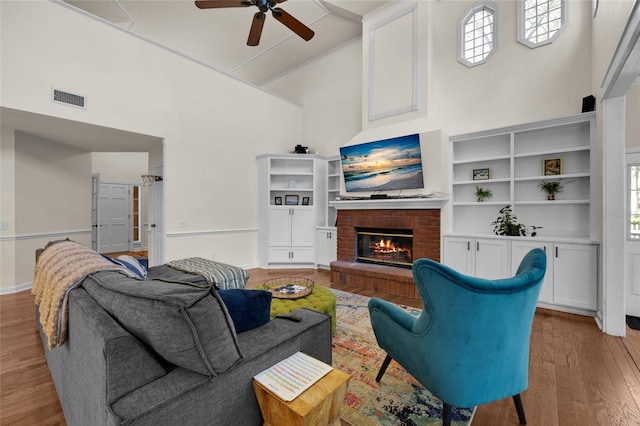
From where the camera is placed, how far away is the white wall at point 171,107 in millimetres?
3451

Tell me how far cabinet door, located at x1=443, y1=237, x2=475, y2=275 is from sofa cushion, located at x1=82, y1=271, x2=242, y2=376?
3727mm

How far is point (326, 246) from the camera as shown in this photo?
→ 584 centimetres

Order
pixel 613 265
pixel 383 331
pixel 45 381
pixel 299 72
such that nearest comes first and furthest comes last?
pixel 383 331, pixel 45 381, pixel 613 265, pixel 299 72

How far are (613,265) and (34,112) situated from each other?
656 centimetres

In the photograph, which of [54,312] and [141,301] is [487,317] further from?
[54,312]

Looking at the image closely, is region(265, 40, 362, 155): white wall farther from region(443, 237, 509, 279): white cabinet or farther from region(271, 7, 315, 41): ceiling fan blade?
region(443, 237, 509, 279): white cabinet

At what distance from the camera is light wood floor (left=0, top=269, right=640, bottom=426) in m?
1.72

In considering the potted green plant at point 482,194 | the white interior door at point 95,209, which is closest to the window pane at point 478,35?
the potted green plant at point 482,194

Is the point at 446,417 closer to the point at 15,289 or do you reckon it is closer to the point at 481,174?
the point at 481,174

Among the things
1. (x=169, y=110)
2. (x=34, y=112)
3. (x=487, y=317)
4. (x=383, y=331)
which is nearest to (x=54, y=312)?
(x=383, y=331)

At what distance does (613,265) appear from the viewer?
2770 mm

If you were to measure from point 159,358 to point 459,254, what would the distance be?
3956mm

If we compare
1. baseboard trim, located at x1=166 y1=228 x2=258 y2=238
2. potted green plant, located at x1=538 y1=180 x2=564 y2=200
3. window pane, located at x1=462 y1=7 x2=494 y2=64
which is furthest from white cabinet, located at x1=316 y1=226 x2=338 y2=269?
window pane, located at x1=462 y1=7 x2=494 y2=64

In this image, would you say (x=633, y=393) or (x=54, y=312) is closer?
(x=54, y=312)
